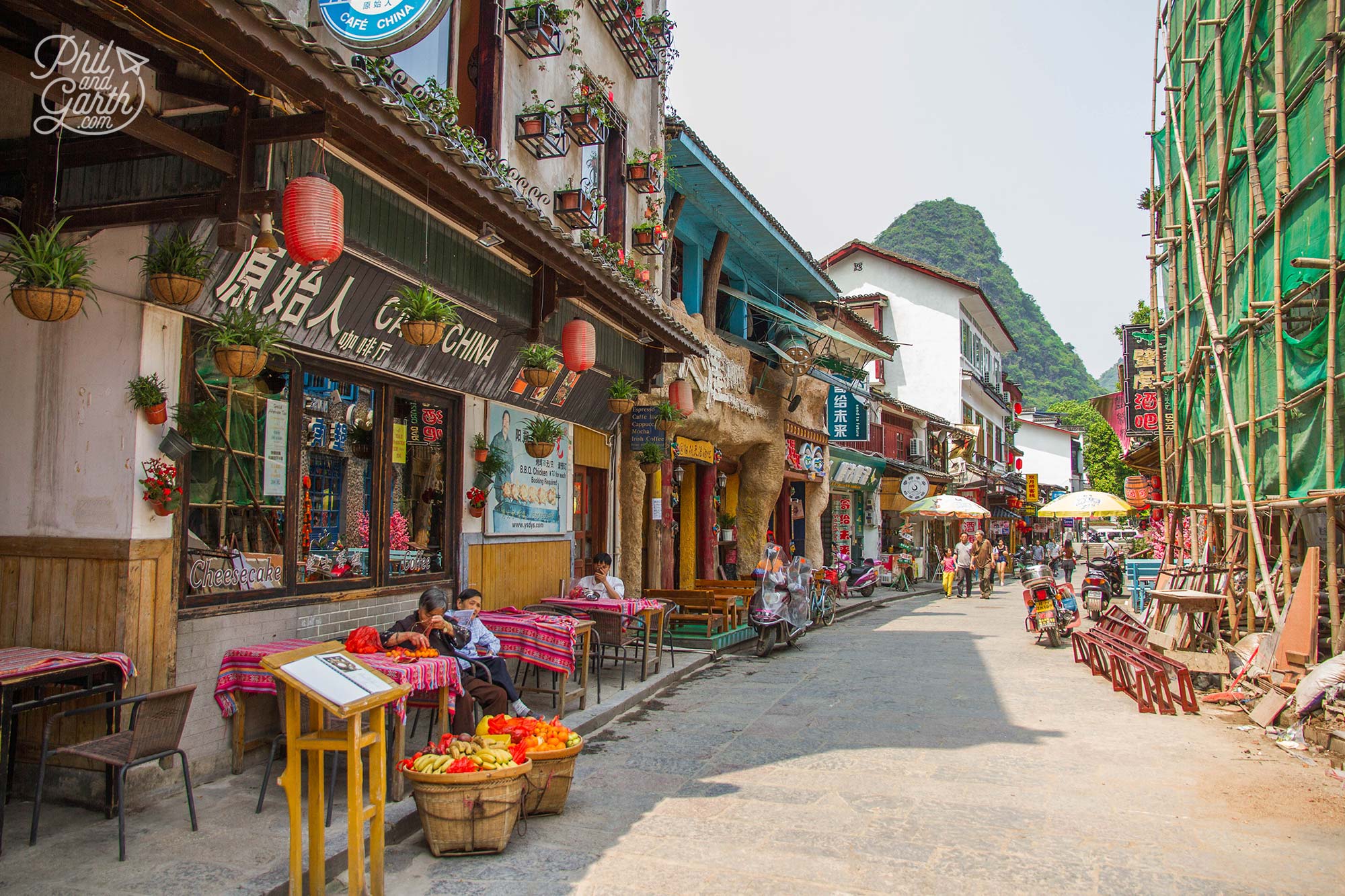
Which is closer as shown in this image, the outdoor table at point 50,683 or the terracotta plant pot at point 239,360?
the outdoor table at point 50,683

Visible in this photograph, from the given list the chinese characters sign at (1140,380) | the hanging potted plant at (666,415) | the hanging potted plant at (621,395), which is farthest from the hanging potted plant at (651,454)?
the chinese characters sign at (1140,380)

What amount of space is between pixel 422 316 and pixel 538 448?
3918 mm

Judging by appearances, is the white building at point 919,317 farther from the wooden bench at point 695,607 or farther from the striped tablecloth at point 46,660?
the striped tablecloth at point 46,660

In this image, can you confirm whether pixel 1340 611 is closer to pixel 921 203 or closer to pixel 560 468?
pixel 560 468

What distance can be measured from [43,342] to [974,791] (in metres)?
7.05

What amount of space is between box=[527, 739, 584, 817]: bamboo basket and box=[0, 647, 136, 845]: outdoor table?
97.8 inches

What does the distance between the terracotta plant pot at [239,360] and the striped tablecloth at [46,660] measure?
6.27ft

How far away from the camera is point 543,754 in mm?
5723

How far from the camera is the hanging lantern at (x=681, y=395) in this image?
46.1 feet

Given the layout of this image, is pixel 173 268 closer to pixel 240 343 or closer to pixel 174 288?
pixel 174 288

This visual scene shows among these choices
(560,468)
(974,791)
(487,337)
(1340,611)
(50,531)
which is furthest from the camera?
(560,468)

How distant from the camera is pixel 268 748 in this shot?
6738 millimetres

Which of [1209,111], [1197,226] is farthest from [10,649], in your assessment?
[1209,111]

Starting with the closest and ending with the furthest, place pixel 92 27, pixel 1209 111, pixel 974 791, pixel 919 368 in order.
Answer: pixel 92 27, pixel 974 791, pixel 1209 111, pixel 919 368
